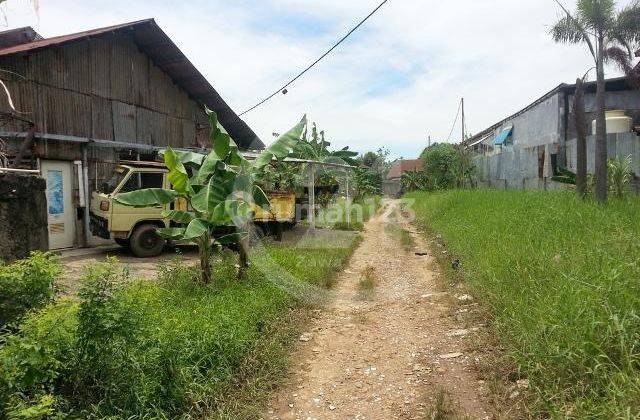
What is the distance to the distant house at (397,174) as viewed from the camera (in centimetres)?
3553

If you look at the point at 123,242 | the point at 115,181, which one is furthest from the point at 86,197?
the point at 123,242

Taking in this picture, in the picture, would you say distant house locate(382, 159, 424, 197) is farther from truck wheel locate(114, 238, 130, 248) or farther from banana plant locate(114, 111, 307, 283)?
banana plant locate(114, 111, 307, 283)

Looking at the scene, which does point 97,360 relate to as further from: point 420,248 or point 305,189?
point 305,189

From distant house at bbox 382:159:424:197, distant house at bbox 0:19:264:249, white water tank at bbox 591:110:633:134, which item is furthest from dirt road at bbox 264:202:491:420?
distant house at bbox 382:159:424:197

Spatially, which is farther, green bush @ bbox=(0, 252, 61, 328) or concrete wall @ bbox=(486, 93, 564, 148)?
concrete wall @ bbox=(486, 93, 564, 148)

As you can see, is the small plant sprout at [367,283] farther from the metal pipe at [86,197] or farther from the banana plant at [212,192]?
the metal pipe at [86,197]

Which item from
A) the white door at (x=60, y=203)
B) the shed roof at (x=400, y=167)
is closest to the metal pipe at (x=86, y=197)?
the white door at (x=60, y=203)

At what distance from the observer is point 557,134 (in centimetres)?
1392

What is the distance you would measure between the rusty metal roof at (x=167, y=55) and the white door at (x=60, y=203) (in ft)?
7.64

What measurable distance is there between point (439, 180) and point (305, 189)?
12.6 metres

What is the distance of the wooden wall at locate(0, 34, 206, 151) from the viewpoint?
8.62 m

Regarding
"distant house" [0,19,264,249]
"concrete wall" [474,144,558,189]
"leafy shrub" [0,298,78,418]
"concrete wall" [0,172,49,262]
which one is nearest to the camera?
"leafy shrub" [0,298,78,418]

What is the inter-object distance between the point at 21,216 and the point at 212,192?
2.34 metres

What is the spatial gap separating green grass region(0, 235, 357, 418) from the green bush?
128mm
